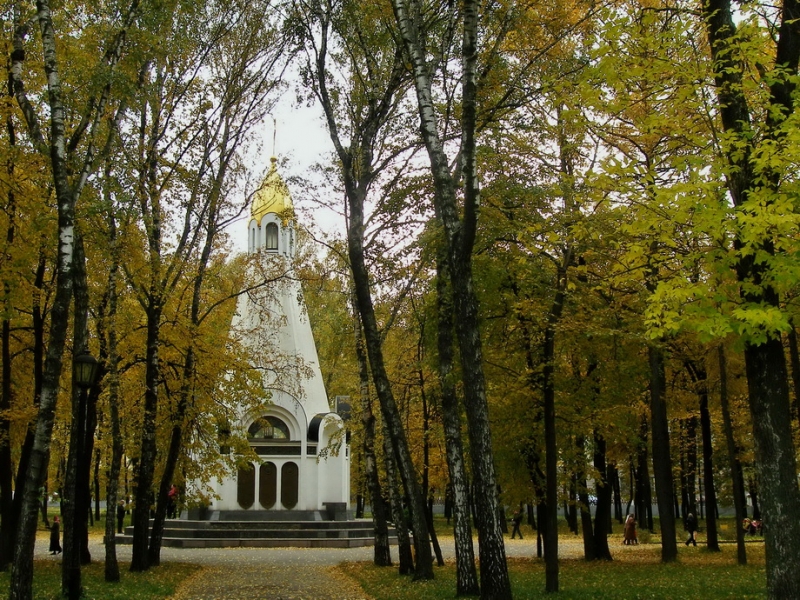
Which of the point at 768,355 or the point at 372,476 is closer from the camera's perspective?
the point at 768,355

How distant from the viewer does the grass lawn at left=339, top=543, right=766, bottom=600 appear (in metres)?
11.5

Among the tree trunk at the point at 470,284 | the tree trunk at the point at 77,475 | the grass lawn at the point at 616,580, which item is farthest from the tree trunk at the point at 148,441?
the tree trunk at the point at 470,284

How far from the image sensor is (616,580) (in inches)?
547

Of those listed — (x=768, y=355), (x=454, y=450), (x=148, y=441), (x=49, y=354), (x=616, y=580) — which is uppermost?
(x=49, y=354)

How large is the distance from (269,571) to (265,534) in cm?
954

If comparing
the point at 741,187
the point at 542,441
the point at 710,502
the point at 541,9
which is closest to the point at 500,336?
the point at 542,441

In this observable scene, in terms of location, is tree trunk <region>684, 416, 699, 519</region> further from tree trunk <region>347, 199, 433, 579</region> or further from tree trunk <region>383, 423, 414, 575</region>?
tree trunk <region>347, 199, 433, 579</region>

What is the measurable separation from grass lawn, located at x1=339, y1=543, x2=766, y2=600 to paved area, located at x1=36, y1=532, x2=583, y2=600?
0.67m

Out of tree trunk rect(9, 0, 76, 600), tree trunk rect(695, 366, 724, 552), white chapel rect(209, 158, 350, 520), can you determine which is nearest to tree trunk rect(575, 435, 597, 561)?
tree trunk rect(695, 366, 724, 552)

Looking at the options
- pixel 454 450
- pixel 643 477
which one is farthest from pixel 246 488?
pixel 454 450

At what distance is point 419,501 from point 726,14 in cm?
936

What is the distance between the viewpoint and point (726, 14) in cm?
882

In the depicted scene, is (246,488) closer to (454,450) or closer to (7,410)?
(7,410)

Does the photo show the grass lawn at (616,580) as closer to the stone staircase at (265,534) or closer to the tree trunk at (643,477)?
the tree trunk at (643,477)
